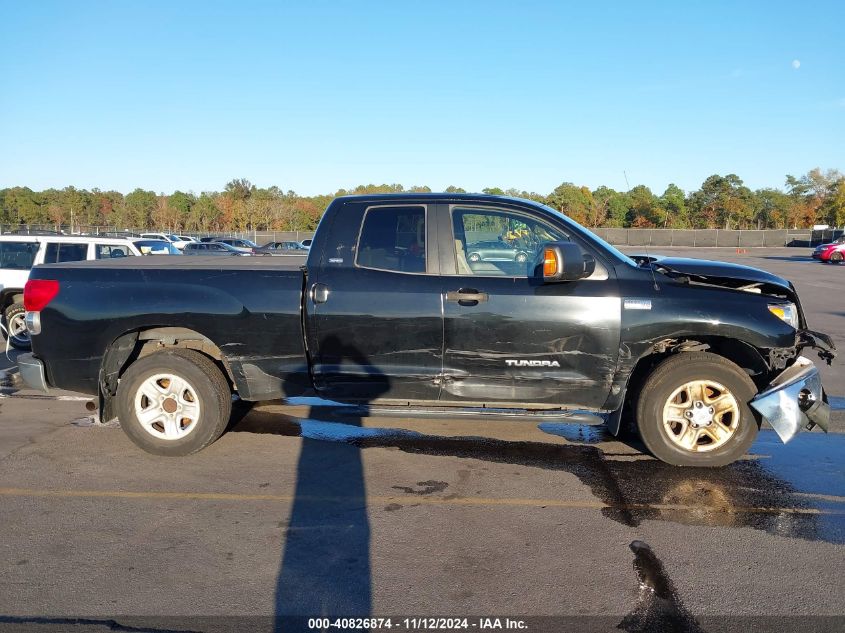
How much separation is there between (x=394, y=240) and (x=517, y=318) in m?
1.13

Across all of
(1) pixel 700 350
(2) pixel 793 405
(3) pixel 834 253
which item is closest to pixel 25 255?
(1) pixel 700 350

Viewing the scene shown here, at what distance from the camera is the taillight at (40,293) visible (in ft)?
16.7

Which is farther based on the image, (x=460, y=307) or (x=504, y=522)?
(x=460, y=307)

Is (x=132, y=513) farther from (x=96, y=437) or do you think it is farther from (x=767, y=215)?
(x=767, y=215)

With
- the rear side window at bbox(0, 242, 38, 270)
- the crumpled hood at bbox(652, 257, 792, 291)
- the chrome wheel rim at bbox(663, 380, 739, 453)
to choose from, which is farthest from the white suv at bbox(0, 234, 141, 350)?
the chrome wheel rim at bbox(663, 380, 739, 453)

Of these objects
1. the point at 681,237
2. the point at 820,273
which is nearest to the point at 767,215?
the point at 681,237

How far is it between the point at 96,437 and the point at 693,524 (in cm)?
477

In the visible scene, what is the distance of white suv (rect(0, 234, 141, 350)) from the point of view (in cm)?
997

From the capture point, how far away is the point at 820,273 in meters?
27.0

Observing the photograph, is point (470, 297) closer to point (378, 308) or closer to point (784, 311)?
point (378, 308)

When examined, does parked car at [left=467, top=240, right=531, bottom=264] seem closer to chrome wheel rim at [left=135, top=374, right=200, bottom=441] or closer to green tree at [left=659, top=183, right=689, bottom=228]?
chrome wheel rim at [left=135, top=374, right=200, bottom=441]

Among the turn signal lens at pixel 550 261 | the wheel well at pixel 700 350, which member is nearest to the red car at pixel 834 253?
the wheel well at pixel 700 350

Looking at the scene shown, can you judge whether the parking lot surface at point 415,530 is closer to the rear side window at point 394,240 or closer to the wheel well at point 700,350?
the wheel well at point 700,350

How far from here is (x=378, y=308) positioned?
4.88 metres
